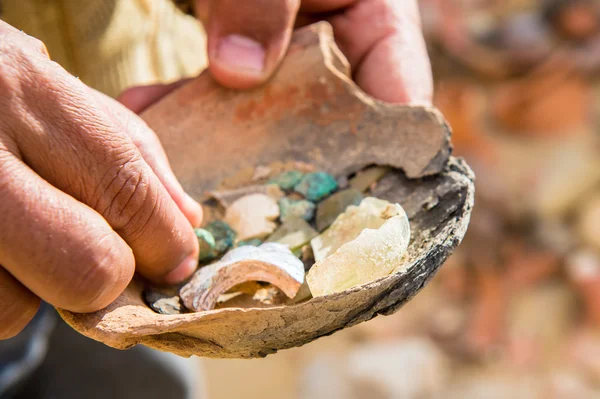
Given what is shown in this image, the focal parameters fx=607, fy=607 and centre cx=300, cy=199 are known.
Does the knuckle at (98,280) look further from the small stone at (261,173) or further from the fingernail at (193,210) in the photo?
the small stone at (261,173)

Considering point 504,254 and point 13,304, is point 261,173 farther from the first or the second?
point 504,254

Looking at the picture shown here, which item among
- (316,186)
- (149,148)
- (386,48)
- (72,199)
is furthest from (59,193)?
(386,48)

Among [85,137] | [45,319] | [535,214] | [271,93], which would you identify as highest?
[85,137]

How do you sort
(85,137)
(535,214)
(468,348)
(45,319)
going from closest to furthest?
(85,137) < (45,319) < (468,348) < (535,214)

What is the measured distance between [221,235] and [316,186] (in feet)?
0.49

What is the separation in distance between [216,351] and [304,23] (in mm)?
688

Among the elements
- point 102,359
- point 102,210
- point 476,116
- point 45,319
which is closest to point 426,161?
point 102,210

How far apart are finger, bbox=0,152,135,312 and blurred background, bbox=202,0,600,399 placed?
1655mm

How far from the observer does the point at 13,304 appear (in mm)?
543

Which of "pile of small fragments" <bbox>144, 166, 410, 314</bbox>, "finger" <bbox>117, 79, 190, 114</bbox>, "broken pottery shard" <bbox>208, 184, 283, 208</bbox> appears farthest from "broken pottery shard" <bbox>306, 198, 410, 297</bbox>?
"finger" <bbox>117, 79, 190, 114</bbox>

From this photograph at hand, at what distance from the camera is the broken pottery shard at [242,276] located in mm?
653

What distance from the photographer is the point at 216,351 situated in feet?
1.98

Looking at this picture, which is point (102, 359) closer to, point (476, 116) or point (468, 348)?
point (468, 348)

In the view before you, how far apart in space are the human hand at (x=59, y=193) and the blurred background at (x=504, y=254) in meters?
1.64
